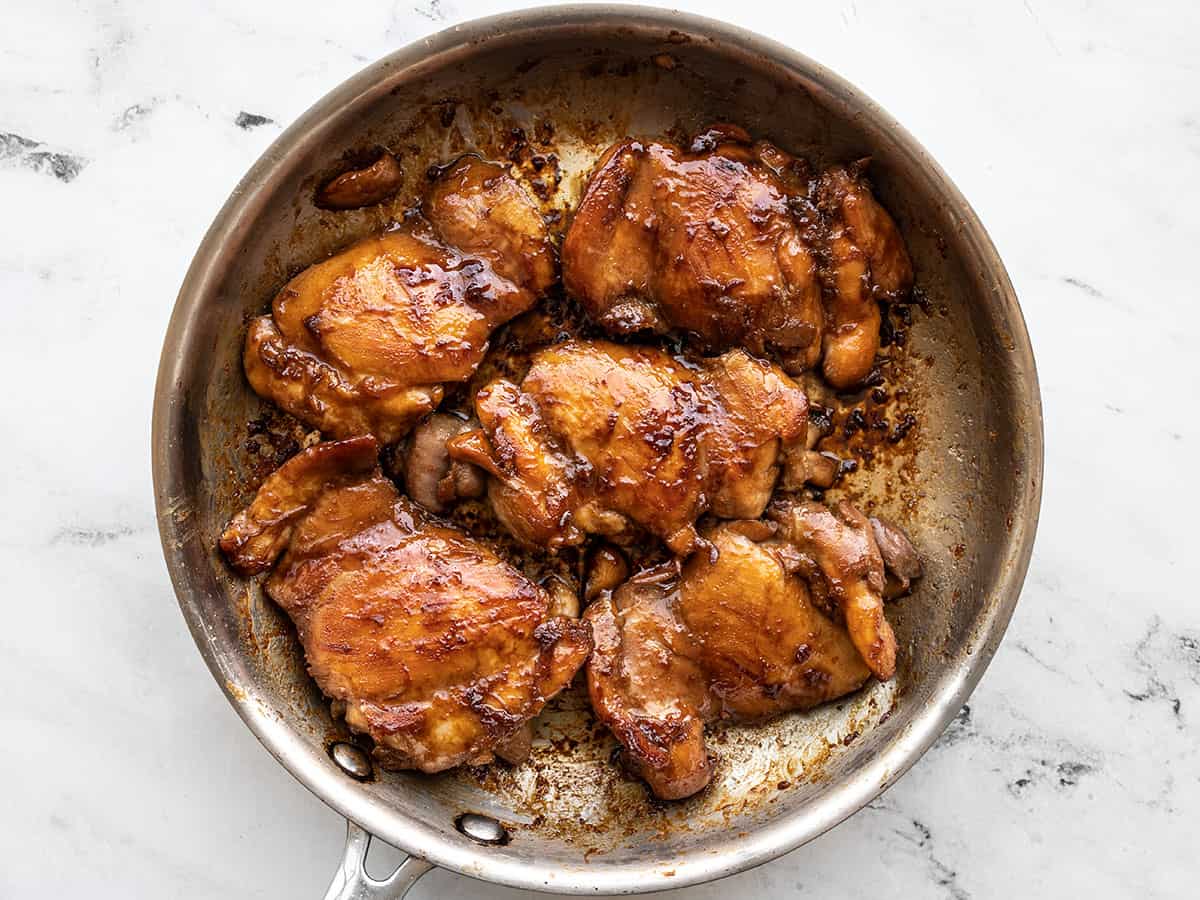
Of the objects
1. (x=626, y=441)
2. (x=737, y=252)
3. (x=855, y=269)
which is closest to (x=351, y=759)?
(x=626, y=441)

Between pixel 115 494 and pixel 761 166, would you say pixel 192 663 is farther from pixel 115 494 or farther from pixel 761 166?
pixel 761 166

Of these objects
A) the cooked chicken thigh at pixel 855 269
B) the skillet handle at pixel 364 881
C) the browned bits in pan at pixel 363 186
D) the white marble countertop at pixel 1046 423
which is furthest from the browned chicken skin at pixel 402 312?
the skillet handle at pixel 364 881

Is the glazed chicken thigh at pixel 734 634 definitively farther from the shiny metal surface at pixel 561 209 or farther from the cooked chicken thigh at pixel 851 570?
the shiny metal surface at pixel 561 209

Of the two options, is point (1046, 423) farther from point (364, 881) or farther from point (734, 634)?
point (364, 881)

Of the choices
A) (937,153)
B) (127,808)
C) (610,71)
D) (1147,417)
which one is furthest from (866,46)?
(127,808)

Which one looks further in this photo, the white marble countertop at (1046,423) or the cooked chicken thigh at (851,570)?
the white marble countertop at (1046,423)

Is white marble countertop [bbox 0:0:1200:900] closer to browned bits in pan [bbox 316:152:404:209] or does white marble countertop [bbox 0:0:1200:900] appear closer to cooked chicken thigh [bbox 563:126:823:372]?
browned bits in pan [bbox 316:152:404:209]

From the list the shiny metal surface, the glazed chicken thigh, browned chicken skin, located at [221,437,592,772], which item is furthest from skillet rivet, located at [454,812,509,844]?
the glazed chicken thigh
